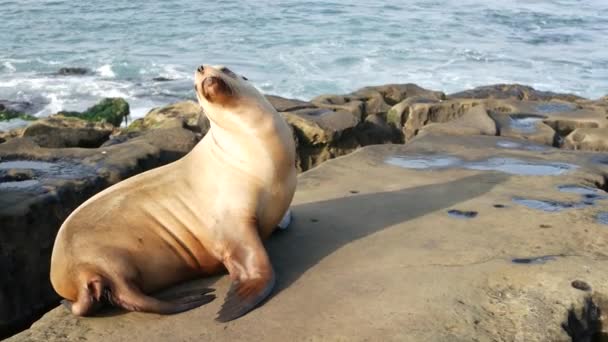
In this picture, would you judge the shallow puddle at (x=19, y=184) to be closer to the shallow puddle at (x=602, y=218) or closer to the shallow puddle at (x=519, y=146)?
the shallow puddle at (x=602, y=218)

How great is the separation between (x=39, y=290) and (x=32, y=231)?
380 millimetres

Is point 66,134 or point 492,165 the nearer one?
point 492,165

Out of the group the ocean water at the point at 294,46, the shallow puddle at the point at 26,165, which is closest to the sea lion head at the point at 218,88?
the shallow puddle at the point at 26,165

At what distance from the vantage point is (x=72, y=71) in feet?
58.3

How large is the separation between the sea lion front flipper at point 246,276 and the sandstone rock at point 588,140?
15.2 ft

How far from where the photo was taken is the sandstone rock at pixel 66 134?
7258mm

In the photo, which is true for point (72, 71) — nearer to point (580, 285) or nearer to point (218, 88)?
point (218, 88)

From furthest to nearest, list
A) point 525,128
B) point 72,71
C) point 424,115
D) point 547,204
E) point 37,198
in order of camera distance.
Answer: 1. point 72,71
2. point 424,115
3. point 525,128
4. point 37,198
5. point 547,204

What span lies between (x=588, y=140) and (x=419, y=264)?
430cm

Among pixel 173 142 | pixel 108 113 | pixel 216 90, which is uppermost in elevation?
Answer: pixel 216 90

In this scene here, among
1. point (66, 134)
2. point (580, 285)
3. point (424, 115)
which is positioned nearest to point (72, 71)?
point (66, 134)

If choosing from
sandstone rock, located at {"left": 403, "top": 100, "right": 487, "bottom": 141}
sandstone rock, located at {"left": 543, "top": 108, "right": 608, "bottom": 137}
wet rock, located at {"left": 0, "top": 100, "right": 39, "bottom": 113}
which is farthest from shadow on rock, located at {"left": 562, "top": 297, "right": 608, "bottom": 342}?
wet rock, located at {"left": 0, "top": 100, "right": 39, "bottom": 113}

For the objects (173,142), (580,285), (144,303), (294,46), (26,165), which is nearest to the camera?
(144,303)

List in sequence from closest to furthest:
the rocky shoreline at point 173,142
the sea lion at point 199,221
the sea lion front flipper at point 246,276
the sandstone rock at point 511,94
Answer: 1. the sea lion front flipper at point 246,276
2. the sea lion at point 199,221
3. the rocky shoreline at point 173,142
4. the sandstone rock at point 511,94
